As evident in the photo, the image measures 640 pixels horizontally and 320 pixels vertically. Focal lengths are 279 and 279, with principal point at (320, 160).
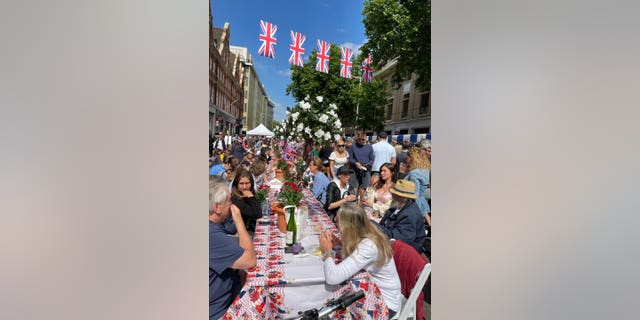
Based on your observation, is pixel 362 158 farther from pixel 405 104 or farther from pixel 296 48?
pixel 296 48

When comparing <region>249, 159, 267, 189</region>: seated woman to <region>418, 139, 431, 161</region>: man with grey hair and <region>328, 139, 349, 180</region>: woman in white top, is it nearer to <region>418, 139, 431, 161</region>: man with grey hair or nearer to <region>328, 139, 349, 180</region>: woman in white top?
<region>328, 139, 349, 180</region>: woman in white top

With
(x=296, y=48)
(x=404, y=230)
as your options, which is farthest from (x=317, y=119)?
(x=404, y=230)

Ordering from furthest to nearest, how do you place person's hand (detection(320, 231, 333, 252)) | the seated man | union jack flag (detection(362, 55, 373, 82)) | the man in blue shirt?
the man in blue shirt → union jack flag (detection(362, 55, 373, 82)) → person's hand (detection(320, 231, 333, 252)) → the seated man

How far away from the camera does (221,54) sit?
0.83 metres

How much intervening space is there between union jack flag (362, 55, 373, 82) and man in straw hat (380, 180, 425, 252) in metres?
1.24

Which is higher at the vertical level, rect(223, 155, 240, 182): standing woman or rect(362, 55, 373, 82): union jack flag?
rect(362, 55, 373, 82): union jack flag

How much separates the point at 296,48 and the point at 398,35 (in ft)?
2.09

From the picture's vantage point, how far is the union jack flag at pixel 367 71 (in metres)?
2.42

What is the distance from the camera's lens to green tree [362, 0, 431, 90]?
1.34 metres

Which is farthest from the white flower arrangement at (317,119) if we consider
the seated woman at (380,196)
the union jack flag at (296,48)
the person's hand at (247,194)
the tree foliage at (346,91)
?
the person's hand at (247,194)

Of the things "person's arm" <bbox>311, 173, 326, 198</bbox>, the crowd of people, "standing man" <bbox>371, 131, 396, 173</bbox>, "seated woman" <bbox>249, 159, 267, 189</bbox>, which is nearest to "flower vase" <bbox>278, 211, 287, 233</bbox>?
the crowd of people

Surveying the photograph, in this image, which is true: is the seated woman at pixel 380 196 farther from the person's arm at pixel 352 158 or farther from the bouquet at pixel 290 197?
the person's arm at pixel 352 158
